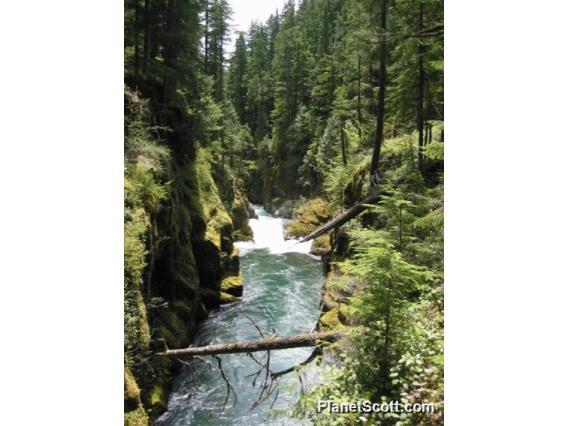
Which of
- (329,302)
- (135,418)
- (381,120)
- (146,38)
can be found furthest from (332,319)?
(146,38)

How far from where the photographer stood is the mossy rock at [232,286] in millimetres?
18672

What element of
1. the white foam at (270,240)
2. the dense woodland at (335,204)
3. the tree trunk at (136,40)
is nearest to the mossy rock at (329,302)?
the dense woodland at (335,204)

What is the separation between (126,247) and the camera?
8.60 metres

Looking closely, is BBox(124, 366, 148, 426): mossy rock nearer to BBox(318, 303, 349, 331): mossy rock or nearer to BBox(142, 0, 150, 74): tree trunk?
BBox(318, 303, 349, 331): mossy rock

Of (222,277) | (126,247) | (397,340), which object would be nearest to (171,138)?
(222,277)

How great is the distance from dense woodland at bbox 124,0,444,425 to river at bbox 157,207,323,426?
0.70 metres

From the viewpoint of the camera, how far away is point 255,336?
1522cm

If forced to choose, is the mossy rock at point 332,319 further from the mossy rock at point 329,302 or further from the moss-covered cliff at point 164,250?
the moss-covered cliff at point 164,250

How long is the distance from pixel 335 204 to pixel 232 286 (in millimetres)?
7328

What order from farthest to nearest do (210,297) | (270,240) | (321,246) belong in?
1. (270,240)
2. (321,246)
3. (210,297)

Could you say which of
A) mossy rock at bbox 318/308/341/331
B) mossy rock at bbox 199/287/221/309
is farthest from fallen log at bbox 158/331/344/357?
mossy rock at bbox 199/287/221/309

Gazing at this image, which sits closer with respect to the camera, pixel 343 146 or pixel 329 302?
pixel 329 302

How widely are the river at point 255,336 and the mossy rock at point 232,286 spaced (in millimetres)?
462

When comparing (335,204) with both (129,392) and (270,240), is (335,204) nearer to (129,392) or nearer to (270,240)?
(270,240)
